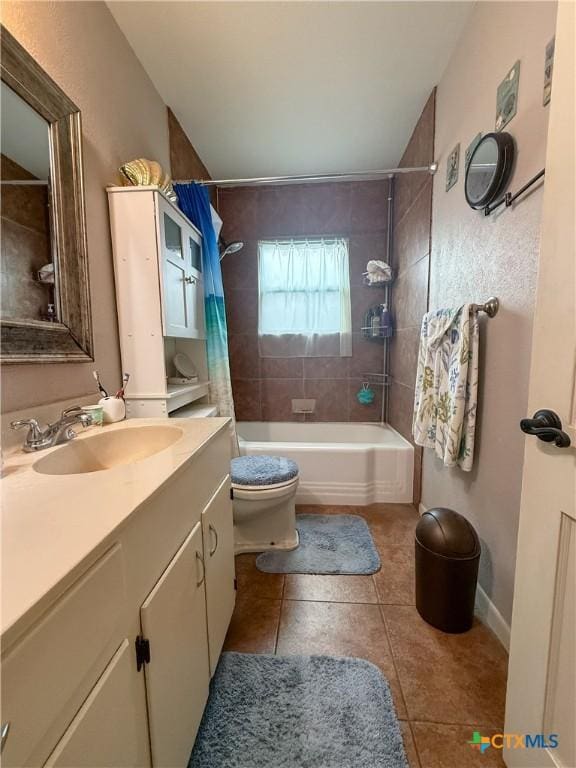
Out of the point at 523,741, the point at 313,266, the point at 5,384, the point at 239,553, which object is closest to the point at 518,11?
the point at 313,266

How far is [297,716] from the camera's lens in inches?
38.4

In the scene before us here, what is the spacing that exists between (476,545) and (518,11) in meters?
1.93

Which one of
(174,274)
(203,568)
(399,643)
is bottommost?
(399,643)

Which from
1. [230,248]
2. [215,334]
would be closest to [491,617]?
[215,334]

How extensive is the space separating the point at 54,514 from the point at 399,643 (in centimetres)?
131

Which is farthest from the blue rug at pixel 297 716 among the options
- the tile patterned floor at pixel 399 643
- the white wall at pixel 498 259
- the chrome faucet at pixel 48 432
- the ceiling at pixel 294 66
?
the ceiling at pixel 294 66

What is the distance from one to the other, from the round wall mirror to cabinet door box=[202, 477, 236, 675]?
4.88 ft

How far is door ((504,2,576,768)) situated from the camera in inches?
25.6

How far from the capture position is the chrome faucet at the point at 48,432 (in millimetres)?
903

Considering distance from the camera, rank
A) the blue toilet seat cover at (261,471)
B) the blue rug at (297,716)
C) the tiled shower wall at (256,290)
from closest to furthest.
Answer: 1. the blue rug at (297,716)
2. the blue toilet seat cover at (261,471)
3. the tiled shower wall at (256,290)

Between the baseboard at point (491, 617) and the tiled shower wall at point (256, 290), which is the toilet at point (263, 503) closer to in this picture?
the baseboard at point (491, 617)

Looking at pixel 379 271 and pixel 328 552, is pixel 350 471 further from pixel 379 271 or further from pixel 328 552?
pixel 379 271

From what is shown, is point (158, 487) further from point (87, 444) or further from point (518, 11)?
point (518, 11)

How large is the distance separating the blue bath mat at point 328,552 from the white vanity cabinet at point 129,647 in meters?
0.67
